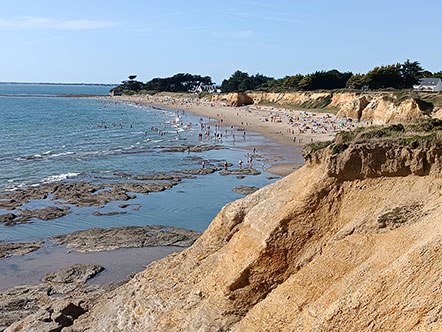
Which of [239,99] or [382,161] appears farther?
[239,99]

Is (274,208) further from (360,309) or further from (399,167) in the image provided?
(360,309)

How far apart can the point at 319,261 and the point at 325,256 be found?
0.21 m

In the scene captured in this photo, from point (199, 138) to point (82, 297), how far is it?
56.7 metres

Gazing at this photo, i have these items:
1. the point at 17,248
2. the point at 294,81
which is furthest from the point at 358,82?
the point at 17,248

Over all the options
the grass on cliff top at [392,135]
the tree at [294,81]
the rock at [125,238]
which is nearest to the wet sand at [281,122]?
the tree at [294,81]

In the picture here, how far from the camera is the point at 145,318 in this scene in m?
15.1

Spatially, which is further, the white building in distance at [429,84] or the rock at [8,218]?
the white building in distance at [429,84]

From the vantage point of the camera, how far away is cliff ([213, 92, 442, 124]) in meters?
65.9

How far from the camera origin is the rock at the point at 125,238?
2872 centimetres

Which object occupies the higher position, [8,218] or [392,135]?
[392,135]

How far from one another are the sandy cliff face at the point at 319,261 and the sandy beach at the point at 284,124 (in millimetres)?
32824

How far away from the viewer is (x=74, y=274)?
969 inches

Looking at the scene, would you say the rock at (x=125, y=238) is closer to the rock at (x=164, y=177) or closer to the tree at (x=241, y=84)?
the rock at (x=164, y=177)

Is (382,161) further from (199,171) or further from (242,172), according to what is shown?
(199,171)
